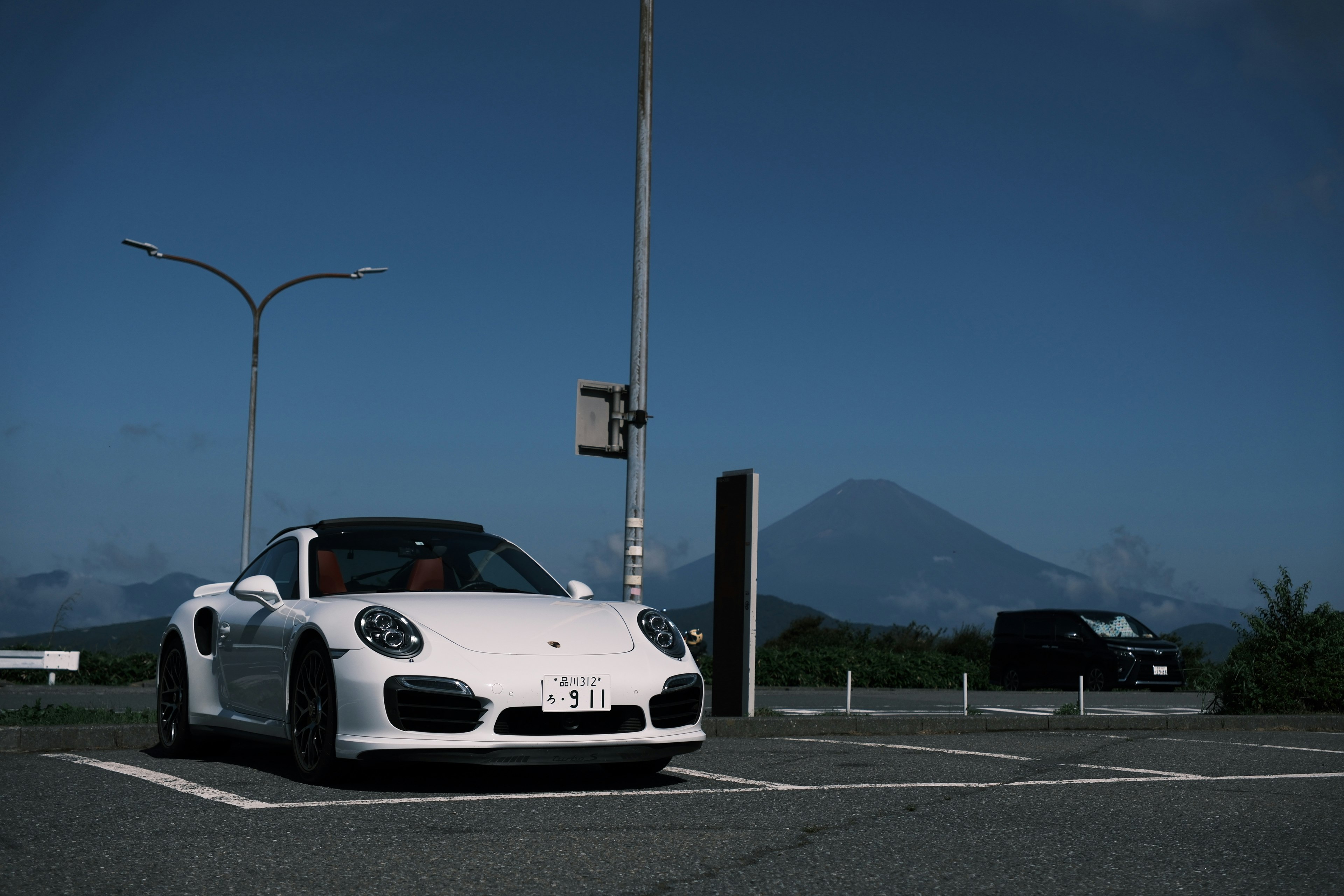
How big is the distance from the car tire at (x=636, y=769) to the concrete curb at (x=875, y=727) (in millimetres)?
2387

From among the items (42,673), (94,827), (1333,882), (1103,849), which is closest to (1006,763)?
(1103,849)

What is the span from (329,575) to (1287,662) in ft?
34.3

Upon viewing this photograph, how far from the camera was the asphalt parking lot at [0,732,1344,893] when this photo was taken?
3.95m

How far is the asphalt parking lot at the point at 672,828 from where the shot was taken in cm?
395

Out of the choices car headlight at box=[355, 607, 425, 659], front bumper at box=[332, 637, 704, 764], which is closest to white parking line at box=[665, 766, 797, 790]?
front bumper at box=[332, 637, 704, 764]

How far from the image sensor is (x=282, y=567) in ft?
23.9

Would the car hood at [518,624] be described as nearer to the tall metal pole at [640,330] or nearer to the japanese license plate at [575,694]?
the japanese license plate at [575,694]

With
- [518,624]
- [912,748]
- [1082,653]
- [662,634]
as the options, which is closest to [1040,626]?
[1082,653]

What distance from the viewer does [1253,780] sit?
283 inches

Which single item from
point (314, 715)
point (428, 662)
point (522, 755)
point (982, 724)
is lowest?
point (982, 724)

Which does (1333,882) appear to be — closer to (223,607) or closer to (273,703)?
(273,703)

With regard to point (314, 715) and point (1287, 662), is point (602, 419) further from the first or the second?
point (1287, 662)

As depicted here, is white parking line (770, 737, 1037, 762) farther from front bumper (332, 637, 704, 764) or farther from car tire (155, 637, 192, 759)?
car tire (155, 637, 192, 759)

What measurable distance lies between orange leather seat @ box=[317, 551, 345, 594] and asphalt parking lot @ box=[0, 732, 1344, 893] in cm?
95
